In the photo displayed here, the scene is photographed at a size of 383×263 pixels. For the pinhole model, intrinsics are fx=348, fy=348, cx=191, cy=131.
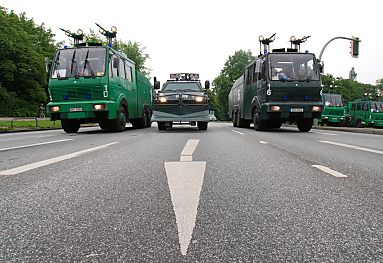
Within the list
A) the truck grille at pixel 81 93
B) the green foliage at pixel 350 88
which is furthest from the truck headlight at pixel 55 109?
the green foliage at pixel 350 88

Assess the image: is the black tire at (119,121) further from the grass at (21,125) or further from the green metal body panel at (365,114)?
the green metal body panel at (365,114)

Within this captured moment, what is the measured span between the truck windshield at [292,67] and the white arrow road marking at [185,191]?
365 inches

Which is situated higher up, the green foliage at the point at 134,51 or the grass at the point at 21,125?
the green foliage at the point at 134,51

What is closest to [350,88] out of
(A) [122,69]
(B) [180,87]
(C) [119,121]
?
(B) [180,87]

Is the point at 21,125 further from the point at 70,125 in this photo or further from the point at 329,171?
the point at 329,171

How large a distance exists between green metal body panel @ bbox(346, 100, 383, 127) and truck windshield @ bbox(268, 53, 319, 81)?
506 inches

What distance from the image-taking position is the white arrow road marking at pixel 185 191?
1936 millimetres

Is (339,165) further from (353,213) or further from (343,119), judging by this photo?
(343,119)

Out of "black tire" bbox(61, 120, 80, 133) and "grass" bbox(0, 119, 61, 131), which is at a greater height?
"black tire" bbox(61, 120, 80, 133)

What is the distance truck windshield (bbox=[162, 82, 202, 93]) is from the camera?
14258 mm

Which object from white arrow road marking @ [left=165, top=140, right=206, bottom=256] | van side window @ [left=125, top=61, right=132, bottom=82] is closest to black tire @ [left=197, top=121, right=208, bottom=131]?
van side window @ [left=125, top=61, right=132, bottom=82]

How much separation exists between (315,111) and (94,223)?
1225 cm

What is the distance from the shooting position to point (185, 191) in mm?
2939

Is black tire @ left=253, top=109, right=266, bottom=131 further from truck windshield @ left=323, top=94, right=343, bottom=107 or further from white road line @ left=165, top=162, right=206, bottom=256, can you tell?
truck windshield @ left=323, top=94, right=343, bottom=107
